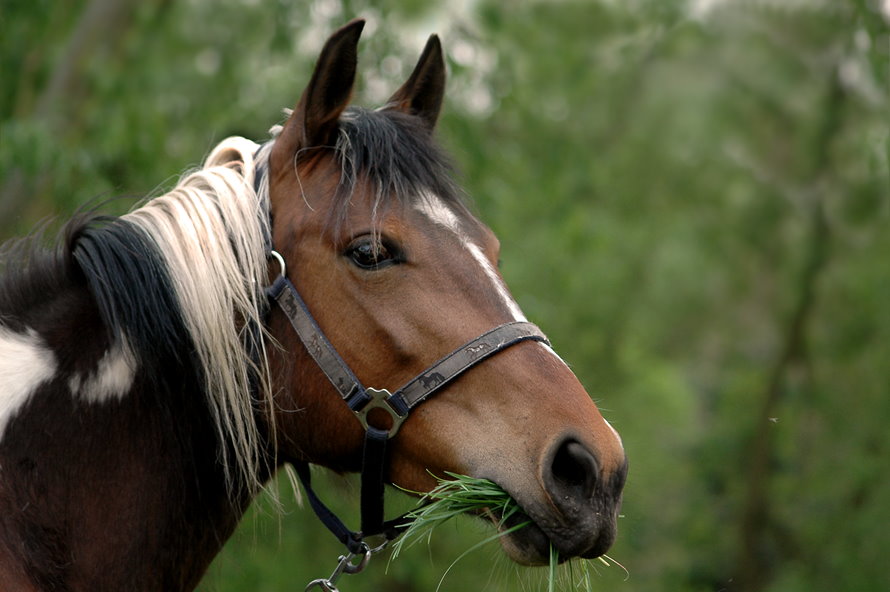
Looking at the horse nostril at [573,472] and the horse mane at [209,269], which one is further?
the horse mane at [209,269]

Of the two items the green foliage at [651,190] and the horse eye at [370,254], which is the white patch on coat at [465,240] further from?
the green foliage at [651,190]

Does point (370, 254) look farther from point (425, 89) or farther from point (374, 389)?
point (425, 89)

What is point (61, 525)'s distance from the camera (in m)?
2.55

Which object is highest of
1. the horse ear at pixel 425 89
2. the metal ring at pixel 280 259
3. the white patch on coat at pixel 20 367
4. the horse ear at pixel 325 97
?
the horse ear at pixel 325 97

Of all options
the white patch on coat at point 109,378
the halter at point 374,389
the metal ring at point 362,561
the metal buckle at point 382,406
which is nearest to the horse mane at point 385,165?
the halter at point 374,389

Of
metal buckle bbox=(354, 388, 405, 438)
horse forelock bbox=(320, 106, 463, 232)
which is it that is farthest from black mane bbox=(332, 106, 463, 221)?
metal buckle bbox=(354, 388, 405, 438)

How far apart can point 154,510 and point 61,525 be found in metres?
0.25

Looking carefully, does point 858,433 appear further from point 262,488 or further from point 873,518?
point 262,488

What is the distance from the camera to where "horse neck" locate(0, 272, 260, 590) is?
2525mm

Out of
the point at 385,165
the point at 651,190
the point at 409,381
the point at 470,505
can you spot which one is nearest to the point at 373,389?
the point at 409,381

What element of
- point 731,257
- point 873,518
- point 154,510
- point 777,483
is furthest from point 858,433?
point 154,510

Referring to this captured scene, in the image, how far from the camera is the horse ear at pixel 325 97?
2877mm

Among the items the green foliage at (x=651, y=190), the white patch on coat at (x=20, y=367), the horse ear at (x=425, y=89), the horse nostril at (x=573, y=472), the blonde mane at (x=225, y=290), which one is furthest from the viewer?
the green foliage at (x=651, y=190)

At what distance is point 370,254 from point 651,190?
12.2m
